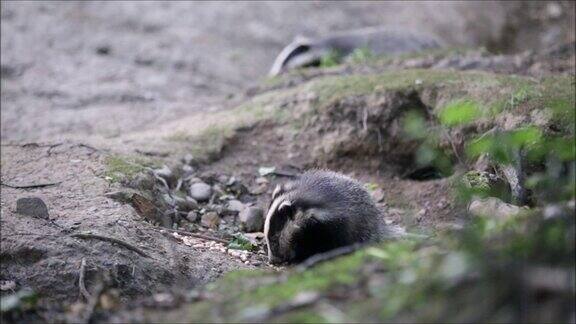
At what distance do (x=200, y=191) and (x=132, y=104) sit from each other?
3085 millimetres

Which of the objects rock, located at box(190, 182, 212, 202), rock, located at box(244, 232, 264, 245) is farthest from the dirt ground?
rock, located at box(244, 232, 264, 245)

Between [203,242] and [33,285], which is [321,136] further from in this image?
[33,285]

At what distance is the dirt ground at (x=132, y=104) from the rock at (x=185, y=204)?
1.76ft

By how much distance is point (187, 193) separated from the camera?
218 inches

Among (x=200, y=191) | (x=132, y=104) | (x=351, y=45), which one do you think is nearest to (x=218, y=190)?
(x=200, y=191)

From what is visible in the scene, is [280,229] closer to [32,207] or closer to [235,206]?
[235,206]

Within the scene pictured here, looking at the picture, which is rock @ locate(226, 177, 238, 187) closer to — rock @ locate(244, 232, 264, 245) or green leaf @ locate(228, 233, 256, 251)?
rock @ locate(244, 232, 264, 245)

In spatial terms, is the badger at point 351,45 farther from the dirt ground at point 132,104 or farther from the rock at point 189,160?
the rock at point 189,160

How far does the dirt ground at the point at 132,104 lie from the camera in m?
3.94

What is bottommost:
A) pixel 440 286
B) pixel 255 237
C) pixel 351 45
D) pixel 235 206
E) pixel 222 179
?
pixel 255 237

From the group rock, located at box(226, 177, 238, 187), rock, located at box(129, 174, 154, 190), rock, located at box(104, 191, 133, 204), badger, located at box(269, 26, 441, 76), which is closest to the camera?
rock, located at box(104, 191, 133, 204)

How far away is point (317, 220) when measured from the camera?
15.2 feet

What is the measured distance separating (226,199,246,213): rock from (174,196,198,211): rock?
239mm

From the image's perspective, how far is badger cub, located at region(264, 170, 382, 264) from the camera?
463 centimetres
